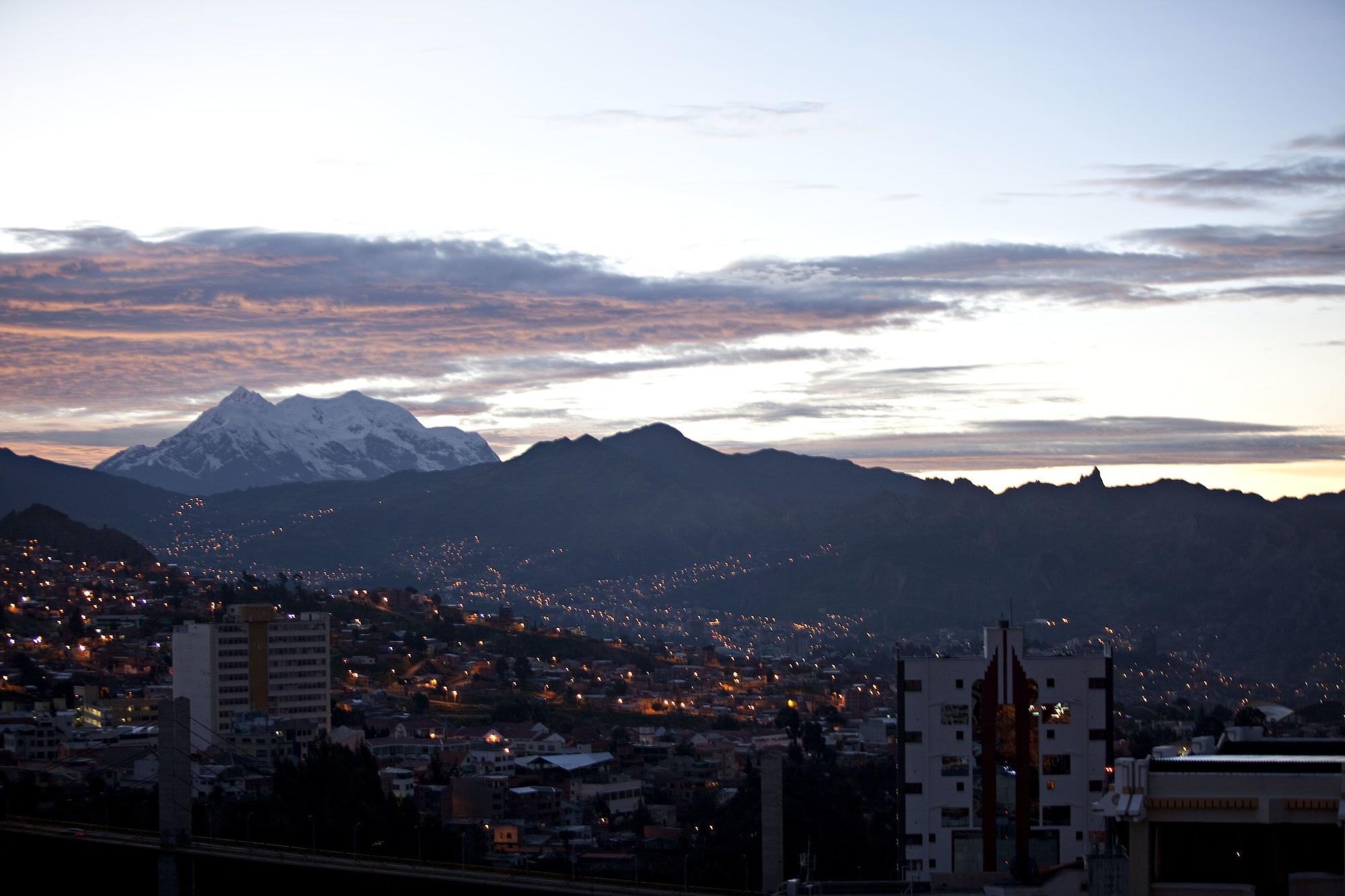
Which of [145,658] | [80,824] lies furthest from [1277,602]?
[80,824]

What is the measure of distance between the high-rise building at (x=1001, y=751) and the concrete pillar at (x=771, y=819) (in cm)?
727

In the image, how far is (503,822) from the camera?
5709 cm

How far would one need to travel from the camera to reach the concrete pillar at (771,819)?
41281mm

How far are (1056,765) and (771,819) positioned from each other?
9602mm

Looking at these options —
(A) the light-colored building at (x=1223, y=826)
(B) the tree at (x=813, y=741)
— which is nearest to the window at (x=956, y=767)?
(A) the light-colored building at (x=1223, y=826)

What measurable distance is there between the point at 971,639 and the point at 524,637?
60.9m

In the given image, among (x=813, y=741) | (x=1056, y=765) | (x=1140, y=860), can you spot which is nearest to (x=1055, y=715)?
(x=1056, y=765)

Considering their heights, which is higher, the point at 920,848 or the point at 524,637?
the point at 920,848

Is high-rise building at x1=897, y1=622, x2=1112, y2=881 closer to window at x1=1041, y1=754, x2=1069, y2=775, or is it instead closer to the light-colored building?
window at x1=1041, y1=754, x2=1069, y2=775

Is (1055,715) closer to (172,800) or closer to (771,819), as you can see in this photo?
(771,819)

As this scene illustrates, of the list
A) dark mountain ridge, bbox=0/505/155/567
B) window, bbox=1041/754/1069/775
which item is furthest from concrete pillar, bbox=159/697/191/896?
dark mountain ridge, bbox=0/505/155/567

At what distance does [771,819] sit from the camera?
137 feet

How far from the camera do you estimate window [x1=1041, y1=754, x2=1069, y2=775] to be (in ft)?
111

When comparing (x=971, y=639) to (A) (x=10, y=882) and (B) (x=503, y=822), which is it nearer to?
(B) (x=503, y=822)
